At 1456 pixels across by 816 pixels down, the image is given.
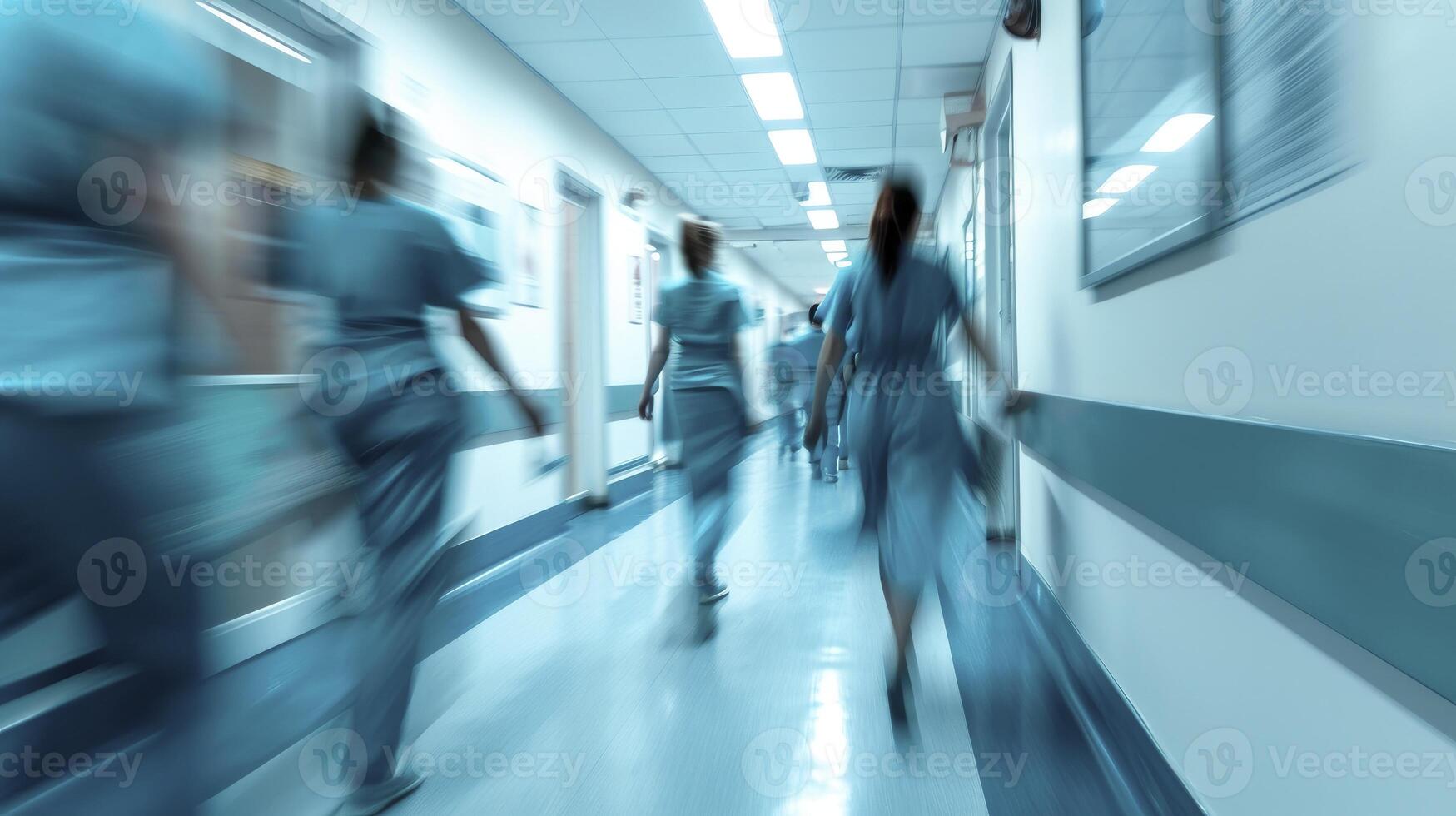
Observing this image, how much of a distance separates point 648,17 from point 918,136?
9.02 ft

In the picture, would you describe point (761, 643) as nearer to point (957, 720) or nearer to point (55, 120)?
point (957, 720)

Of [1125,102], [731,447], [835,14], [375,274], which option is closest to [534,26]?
[835,14]

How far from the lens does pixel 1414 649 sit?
2.42ft

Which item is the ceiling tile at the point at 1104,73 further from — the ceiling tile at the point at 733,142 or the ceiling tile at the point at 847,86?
the ceiling tile at the point at 733,142

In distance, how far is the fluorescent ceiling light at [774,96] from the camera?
451cm

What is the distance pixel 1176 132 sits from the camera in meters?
1.40

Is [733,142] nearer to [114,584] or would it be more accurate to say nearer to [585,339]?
[585,339]

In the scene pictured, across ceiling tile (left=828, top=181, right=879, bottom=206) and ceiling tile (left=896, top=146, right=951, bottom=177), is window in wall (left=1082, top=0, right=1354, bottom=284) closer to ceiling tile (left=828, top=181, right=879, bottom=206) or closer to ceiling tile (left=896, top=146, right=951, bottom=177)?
ceiling tile (left=896, top=146, right=951, bottom=177)

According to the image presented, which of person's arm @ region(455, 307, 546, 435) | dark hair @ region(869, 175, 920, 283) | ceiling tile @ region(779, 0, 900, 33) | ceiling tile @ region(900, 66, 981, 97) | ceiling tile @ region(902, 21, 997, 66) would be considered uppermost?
ceiling tile @ region(900, 66, 981, 97)

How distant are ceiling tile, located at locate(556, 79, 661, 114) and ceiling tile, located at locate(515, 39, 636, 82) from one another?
0.08 meters

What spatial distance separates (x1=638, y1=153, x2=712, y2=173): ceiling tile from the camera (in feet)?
20.5

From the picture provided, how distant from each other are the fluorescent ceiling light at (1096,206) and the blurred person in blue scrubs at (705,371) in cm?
121

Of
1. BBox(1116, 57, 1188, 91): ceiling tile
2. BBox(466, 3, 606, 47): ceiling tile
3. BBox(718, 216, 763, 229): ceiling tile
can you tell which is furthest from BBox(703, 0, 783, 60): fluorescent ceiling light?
BBox(718, 216, 763, 229): ceiling tile

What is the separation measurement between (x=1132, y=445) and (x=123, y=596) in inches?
63.6
